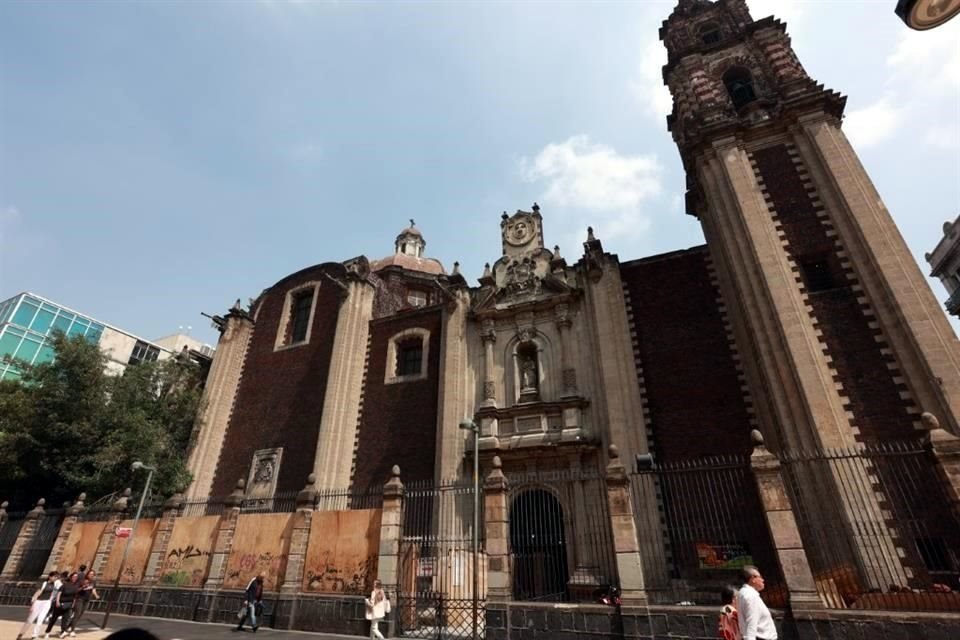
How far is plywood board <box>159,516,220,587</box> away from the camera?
12.9 meters

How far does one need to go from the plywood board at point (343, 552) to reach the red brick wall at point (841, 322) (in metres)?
11.6

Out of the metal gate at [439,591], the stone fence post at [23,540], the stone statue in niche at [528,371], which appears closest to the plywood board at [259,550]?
the metal gate at [439,591]

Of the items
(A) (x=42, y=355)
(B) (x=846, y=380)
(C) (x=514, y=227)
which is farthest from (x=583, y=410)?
(A) (x=42, y=355)

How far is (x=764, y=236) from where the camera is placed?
13.9 meters

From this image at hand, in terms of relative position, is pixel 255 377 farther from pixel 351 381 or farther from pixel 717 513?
pixel 717 513

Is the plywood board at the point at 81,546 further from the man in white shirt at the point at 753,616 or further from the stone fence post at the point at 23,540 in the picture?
the man in white shirt at the point at 753,616

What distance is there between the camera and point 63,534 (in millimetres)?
15391

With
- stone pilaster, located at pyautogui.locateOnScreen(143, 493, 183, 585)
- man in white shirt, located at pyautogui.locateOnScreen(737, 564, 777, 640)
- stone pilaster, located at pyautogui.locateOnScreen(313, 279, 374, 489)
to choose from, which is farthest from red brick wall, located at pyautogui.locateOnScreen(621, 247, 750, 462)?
stone pilaster, located at pyautogui.locateOnScreen(143, 493, 183, 585)

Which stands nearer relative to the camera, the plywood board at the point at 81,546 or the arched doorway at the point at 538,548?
the arched doorway at the point at 538,548

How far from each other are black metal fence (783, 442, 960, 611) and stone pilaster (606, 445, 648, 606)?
306cm

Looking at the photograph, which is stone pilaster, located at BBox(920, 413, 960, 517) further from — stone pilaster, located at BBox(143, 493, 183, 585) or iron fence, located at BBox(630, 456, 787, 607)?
stone pilaster, located at BBox(143, 493, 183, 585)

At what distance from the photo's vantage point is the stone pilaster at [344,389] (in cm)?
1792

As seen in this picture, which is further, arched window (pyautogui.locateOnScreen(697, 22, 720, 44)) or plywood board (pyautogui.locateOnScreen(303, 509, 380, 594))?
arched window (pyautogui.locateOnScreen(697, 22, 720, 44))

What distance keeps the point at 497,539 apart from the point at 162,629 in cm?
834
